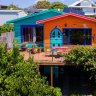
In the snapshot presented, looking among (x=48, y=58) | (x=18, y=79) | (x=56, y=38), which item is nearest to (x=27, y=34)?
(x=56, y=38)

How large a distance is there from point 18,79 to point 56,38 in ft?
46.9

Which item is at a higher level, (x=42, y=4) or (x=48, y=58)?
(x=42, y=4)

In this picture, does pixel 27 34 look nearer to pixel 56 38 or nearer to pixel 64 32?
pixel 56 38

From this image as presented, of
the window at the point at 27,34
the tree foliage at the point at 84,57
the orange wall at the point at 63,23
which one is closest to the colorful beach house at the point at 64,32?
the orange wall at the point at 63,23

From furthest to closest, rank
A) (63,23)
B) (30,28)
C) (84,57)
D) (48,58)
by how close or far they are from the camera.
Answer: (30,28) → (63,23) → (48,58) → (84,57)

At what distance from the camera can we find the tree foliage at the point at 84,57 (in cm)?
2531

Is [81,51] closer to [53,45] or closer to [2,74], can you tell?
[53,45]

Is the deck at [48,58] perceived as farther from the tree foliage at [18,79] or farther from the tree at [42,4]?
the tree at [42,4]

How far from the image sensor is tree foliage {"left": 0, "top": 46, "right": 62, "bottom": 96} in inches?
672

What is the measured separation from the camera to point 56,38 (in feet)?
103

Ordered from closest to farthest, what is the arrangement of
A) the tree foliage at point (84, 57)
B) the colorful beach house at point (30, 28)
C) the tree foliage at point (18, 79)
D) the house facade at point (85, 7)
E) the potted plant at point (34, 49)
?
the tree foliage at point (18, 79), the tree foliage at point (84, 57), the potted plant at point (34, 49), the colorful beach house at point (30, 28), the house facade at point (85, 7)

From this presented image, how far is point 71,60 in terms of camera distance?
1011 inches

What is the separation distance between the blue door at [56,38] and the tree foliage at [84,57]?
5315 mm

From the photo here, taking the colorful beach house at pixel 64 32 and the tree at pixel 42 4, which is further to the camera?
the tree at pixel 42 4
